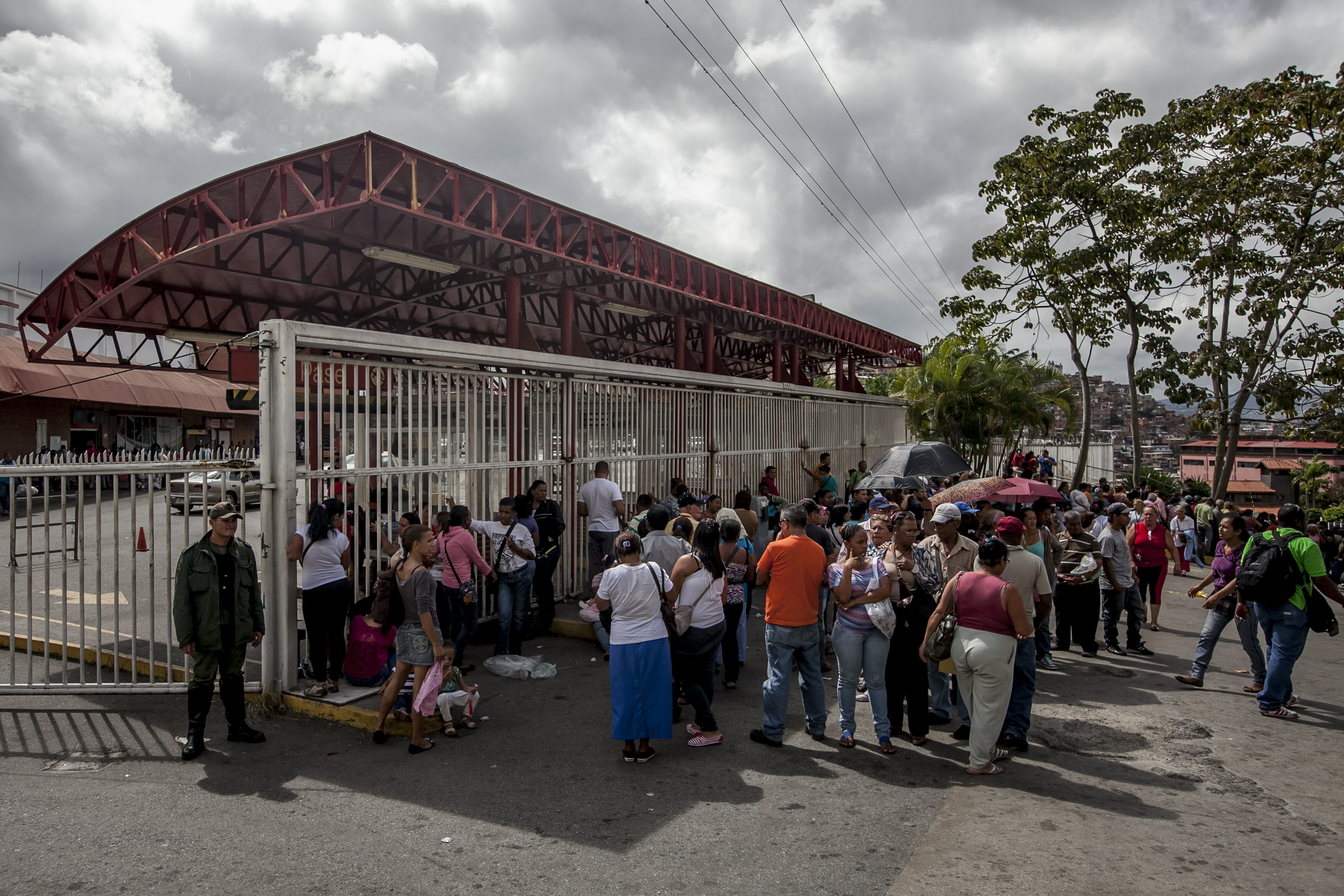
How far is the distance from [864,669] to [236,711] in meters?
4.28

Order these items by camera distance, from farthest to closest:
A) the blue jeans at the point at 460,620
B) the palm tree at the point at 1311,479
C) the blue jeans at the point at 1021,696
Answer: the palm tree at the point at 1311,479 → the blue jeans at the point at 460,620 → the blue jeans at the point at 1021,696

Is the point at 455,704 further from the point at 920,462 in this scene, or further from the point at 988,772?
the point at 920,462

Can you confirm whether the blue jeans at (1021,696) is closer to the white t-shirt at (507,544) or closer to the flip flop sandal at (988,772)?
the flip flop sandal at (988,772)

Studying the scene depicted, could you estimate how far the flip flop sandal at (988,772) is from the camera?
5.19 m

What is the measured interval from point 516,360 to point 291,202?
4605mm

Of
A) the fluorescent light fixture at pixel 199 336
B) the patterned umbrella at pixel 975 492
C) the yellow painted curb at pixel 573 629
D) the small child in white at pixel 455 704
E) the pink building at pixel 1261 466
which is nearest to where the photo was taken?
the small child in white at pixel 455 704

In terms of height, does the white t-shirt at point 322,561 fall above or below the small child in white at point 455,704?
above

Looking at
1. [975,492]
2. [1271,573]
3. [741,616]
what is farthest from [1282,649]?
[975,492]

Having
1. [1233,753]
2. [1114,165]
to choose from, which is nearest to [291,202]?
[1233,753]

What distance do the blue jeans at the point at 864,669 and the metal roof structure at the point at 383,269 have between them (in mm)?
8113

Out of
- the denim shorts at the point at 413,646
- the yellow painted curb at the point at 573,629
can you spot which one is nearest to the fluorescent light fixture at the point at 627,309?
the yellow painted curb at the point at 573,629

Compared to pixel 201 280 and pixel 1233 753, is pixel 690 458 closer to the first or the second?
pixel 1233 753

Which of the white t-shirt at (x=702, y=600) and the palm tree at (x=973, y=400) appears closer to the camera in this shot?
the white t-shirt at (x=702, y=600)

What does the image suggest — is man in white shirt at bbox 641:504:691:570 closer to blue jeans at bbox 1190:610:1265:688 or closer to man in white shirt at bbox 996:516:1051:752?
man in white shirt at bbox 996:516:1051:752
